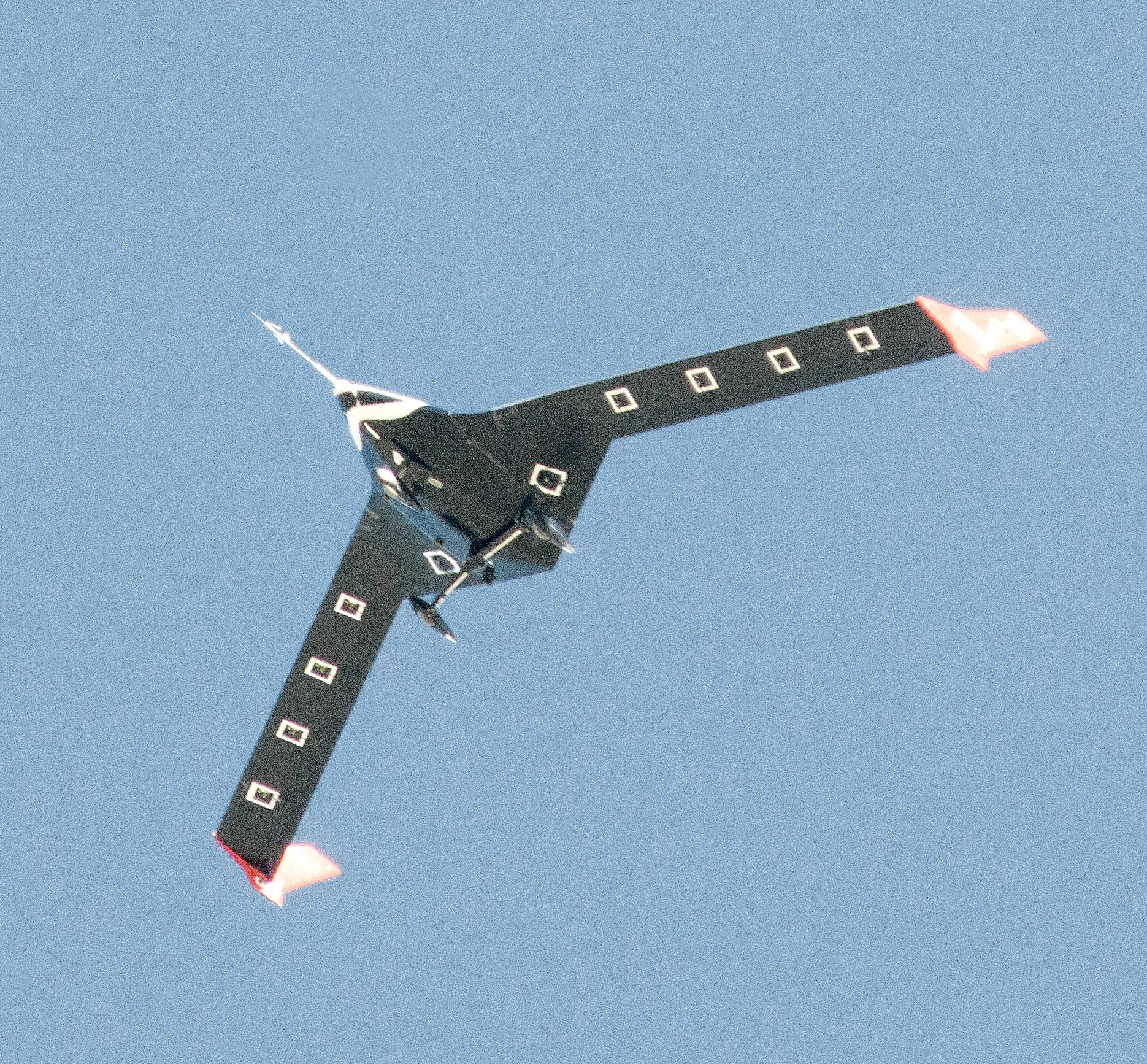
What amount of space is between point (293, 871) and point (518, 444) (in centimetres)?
1536

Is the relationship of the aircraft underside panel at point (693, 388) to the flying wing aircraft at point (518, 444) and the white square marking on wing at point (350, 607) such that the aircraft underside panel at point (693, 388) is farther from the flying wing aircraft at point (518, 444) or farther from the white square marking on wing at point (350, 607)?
the white square marking on wing at point (350, 607)

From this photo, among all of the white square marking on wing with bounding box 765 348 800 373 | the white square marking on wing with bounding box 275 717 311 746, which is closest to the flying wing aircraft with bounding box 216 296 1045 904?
the white square marking on wing with bounding box 765 348 800 373

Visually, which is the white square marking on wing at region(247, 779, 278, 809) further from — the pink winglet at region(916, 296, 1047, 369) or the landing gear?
the pink winglet at region(916, 296, 1047, 369)

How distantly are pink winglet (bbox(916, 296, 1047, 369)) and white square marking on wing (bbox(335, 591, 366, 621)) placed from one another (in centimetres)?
1785

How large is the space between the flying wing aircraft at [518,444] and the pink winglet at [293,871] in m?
6.24

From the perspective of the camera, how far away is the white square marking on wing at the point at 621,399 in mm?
60000

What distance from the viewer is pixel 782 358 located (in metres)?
59.3

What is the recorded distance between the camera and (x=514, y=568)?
6291 cm

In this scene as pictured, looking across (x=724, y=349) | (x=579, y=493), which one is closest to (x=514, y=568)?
(x=579, y=493)

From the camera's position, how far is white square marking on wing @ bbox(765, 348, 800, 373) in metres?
59.3

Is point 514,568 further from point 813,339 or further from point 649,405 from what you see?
point 813,339

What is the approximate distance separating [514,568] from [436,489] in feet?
11.1

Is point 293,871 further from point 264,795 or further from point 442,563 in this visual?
point 442,563

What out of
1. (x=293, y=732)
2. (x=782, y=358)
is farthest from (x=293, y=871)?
(x=782, y=358)
